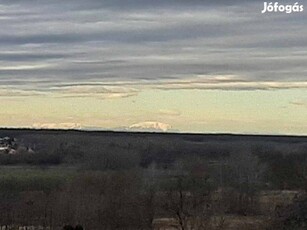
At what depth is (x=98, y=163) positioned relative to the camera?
81562 millimetres

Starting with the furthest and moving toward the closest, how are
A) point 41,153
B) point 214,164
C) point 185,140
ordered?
point 185,140, point 41,153, point 214,164

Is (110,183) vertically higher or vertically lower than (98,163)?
lower

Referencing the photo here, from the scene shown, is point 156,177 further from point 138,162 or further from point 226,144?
point 226,144

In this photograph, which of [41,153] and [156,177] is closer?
[156,177]

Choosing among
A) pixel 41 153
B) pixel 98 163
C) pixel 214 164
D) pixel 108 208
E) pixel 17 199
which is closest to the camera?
pixel 108 208

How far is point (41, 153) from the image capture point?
102250mm

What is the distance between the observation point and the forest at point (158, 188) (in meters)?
51.4

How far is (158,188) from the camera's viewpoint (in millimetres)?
58031

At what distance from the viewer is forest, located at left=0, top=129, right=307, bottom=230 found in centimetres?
5141

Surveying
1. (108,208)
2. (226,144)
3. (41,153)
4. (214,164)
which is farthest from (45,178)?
(226,144)

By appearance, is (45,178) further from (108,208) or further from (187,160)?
(108,208)

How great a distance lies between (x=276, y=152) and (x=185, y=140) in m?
29.7

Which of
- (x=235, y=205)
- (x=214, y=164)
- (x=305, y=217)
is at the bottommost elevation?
(x=305, y=217)

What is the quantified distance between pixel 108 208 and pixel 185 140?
5834 cm
